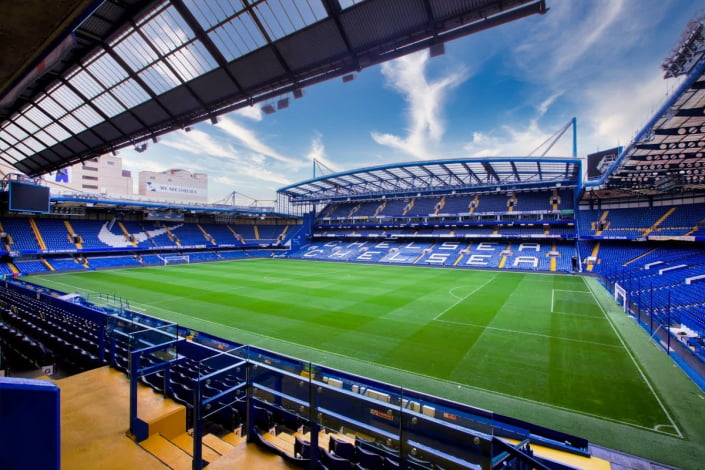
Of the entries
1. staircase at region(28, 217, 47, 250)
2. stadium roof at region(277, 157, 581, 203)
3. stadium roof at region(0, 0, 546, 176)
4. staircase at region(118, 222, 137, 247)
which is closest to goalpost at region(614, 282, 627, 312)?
stadium roof at region(277, 157, 581, 203)

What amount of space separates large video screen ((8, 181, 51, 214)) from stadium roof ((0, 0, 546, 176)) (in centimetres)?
855

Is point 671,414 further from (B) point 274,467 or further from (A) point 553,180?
(A) point 553,180

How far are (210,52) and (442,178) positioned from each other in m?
41.8

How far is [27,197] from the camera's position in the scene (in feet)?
50.1

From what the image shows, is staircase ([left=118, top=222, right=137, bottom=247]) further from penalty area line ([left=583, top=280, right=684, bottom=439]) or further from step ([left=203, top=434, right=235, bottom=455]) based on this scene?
penalty area line ([left=583, top=280, right=684, bottom=439])

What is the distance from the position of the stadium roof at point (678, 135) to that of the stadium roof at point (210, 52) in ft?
34.2

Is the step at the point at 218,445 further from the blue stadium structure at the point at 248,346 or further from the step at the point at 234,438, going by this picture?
the step at the point at 234,438

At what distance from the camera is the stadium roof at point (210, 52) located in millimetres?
4629

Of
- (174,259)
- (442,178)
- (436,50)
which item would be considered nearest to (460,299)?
(436,50)

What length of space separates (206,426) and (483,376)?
7.79m

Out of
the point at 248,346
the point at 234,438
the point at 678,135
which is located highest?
the point at 678,135

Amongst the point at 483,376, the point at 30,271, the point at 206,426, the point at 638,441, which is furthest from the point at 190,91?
the point at 30,271

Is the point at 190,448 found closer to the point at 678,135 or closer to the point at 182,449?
the point at 182,449

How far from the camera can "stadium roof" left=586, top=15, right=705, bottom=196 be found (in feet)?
34.4
